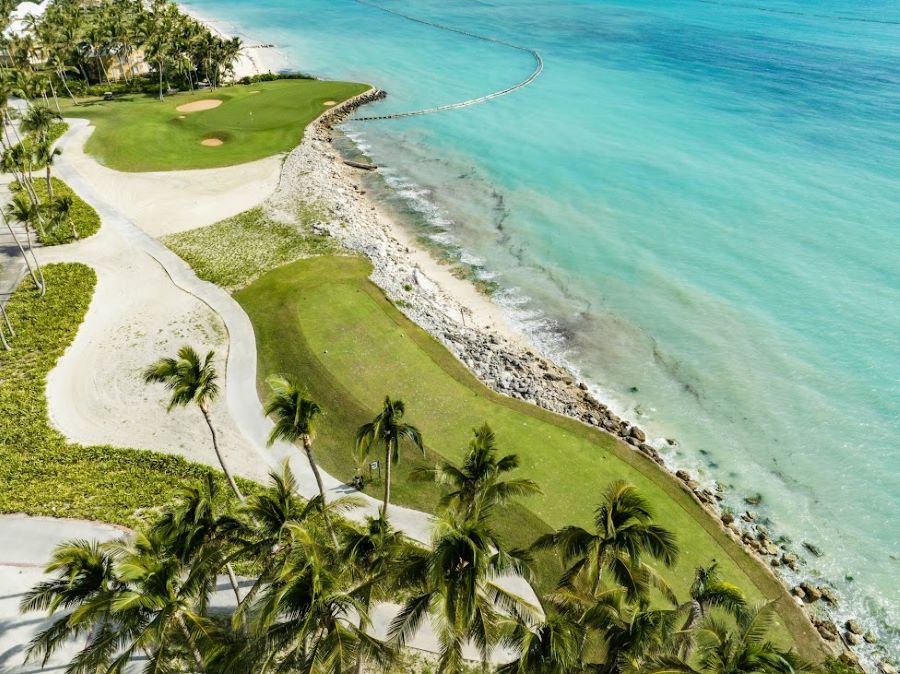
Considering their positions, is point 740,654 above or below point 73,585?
above

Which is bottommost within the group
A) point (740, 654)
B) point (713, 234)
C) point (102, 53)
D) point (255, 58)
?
point (713, 234)

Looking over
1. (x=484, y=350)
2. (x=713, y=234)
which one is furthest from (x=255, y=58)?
(x=484, y=350)

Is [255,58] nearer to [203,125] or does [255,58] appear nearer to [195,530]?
[203,125]

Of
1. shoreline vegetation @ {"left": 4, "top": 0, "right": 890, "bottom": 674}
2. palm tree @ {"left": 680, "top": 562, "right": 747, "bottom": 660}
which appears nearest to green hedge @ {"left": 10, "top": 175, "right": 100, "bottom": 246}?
shoreline vegetation @ {"left": 4, "top": 0, "right": 890, "bottom": 674}

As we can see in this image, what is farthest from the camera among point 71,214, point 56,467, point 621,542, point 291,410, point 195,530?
point 71,214

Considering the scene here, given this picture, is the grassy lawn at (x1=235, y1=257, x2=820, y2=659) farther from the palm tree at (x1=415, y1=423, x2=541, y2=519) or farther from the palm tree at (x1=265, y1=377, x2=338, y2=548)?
the palm tree at (x1=265, y1=377, x2=338, y2=548)

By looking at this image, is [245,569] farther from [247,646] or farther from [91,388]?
[91,388]

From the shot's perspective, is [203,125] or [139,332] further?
[203,125]
